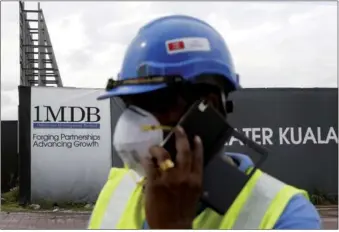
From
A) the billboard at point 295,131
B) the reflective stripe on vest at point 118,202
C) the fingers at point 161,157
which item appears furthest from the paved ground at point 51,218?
the fingers at point 161,157

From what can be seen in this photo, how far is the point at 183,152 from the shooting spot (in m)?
1.15

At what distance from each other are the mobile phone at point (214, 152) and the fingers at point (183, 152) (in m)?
0.04

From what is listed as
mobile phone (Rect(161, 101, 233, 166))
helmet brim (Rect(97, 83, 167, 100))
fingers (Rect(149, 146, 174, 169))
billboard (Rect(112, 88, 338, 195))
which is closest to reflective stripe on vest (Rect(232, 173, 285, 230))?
mobile phone (Rect(161, 101, 233, 166))

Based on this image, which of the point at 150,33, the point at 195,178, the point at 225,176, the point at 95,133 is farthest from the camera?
the point at 95,133

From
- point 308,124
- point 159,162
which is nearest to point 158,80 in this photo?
point 159,162

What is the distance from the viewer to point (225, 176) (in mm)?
1274

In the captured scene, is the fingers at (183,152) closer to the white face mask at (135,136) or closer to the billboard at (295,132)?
the white face mask at (135,136)

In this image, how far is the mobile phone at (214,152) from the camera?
4.01ft

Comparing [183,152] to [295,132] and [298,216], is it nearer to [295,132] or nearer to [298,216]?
[298,216]

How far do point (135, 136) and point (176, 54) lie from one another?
233mm

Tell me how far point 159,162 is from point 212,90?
0.84 ft

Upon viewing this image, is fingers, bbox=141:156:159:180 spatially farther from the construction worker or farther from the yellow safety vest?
the yellow safety vest

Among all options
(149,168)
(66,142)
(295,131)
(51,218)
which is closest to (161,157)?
(149,168)

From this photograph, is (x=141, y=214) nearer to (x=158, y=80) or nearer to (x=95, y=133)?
(x=158, y=80)
